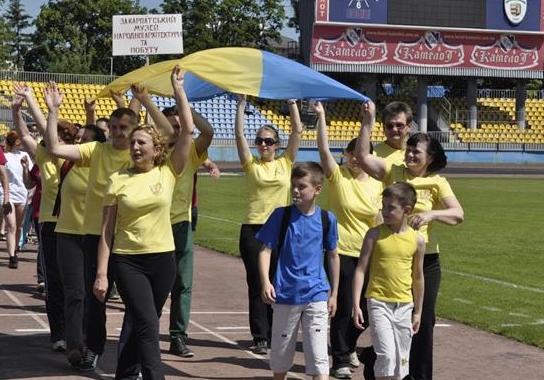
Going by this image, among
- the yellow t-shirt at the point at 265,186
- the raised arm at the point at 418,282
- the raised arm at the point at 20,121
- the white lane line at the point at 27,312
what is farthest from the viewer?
the white lane line at the point at 27,312

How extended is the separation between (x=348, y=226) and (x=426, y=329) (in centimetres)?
155

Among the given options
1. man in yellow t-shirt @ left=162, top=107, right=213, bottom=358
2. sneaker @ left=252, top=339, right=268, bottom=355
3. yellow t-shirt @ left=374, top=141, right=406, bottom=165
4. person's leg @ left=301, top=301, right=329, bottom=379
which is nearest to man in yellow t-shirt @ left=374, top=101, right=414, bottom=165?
yellow t-shirt @ left=374, top=141, right=406, bottom=165

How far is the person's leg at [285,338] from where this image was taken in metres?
7.30

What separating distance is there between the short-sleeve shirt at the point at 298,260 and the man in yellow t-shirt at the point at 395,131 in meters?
0.88

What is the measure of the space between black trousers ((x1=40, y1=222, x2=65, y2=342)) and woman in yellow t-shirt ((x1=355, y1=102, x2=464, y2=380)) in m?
3.12

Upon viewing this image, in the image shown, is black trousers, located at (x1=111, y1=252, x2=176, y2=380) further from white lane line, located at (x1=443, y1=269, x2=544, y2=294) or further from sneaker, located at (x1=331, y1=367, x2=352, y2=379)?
white lane line, located at (x1=443, y1=269, x2=544, y2=294)

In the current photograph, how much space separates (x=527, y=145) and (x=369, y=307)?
183 ft

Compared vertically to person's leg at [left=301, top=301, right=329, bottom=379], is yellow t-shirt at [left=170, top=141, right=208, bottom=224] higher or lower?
higher

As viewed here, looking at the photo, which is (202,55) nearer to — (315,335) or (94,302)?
(94,302)

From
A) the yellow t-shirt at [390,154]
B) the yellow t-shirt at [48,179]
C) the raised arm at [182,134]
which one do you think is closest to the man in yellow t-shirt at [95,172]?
the raised arm at [182,134]

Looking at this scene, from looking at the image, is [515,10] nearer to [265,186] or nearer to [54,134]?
[265,186]

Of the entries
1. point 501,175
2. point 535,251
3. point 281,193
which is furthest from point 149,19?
point 501,175

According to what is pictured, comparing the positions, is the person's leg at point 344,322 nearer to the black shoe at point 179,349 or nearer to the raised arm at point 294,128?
the black shoe at point 179,349

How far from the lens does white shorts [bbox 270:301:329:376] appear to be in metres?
7.27
